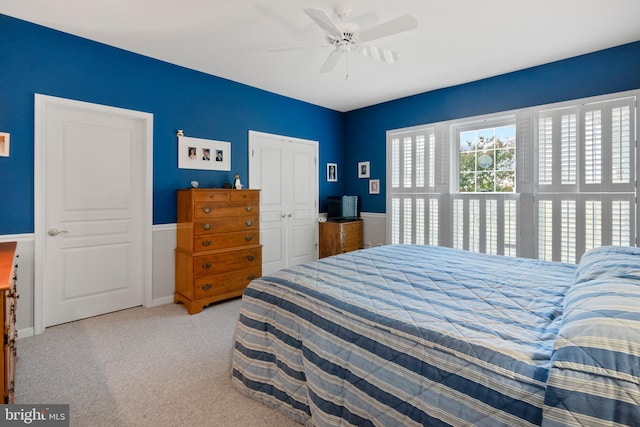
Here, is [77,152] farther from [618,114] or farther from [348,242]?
[618,114]

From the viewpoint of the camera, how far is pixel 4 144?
2.67 metres

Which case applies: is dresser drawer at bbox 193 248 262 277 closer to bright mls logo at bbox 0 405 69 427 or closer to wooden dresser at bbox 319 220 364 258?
wooden dresser at bbox 319 220 364 258

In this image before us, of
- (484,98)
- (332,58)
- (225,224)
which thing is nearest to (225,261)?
(225,224)

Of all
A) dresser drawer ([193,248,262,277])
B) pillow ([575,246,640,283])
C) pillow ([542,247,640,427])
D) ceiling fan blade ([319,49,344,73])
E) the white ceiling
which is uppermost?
the white ceiling

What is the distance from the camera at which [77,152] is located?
3064 mm

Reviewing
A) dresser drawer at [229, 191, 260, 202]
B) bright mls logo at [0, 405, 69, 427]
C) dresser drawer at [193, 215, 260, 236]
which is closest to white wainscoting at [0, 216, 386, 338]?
dresser drawer at [193, 215, 260, 236]

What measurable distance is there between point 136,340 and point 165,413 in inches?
45.0

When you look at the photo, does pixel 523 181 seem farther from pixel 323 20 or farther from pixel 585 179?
pixel 323 20

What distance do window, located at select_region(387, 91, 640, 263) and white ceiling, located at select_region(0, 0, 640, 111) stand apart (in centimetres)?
71

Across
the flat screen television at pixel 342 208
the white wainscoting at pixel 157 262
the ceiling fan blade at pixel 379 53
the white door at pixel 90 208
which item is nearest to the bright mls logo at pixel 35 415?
the white wainscoting at pixel 157 262

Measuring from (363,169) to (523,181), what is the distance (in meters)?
2.40

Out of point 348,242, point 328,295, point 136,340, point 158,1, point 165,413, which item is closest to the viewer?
point 328,295

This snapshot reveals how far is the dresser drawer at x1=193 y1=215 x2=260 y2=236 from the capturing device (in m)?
3.36

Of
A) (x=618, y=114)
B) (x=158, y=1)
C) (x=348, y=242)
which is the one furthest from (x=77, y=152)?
(x=618, y=114)
